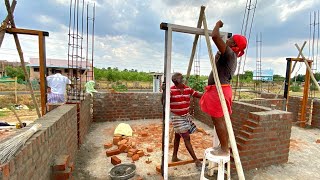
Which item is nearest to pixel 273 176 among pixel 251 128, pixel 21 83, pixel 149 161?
pixel 251 128

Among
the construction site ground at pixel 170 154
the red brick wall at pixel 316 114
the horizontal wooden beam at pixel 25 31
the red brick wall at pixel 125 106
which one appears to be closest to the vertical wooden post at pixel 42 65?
the horizontal wooden beam at pixel 25 31

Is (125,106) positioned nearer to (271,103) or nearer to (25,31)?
(25,31)

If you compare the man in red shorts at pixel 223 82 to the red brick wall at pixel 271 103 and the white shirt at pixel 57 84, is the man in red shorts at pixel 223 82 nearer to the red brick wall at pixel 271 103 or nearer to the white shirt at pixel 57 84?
the red brick wall at pixel 271 103

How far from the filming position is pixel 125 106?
695 centimetres

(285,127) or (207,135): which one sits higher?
(285,127)

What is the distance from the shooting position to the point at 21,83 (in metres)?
25.6

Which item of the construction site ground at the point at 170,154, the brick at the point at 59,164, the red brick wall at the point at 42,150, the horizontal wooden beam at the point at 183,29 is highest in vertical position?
the horizontal wooden beam at the point at 183,29

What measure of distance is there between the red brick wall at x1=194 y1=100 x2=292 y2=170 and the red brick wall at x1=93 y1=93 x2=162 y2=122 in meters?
4.06

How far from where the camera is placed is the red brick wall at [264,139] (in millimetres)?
3395

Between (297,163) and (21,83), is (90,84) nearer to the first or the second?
(297,163)

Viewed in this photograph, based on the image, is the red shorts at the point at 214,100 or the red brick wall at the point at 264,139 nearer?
the red shorts at the point at 214,100

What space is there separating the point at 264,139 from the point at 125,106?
4574 millimetres

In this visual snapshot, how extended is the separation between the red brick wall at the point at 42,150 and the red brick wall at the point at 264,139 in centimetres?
280

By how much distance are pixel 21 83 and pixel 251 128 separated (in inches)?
1150
